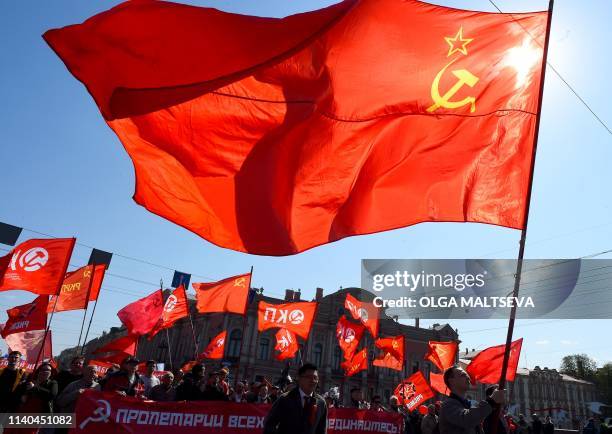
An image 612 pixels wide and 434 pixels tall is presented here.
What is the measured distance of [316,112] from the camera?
4887 millimetres

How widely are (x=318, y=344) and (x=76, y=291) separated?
126 feet

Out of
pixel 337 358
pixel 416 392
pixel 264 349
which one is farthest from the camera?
pixel 337 358

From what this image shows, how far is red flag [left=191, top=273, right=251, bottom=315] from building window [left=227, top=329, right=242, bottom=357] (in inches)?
1299

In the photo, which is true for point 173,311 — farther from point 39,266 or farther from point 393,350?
point 393,350

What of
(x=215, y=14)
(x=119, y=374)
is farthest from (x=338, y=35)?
(x=119, y=374)

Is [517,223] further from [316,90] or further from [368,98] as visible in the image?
[316,90]

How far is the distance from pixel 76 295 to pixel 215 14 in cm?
1526

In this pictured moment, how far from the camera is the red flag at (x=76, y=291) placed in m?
16.3

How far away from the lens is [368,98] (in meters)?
5.03

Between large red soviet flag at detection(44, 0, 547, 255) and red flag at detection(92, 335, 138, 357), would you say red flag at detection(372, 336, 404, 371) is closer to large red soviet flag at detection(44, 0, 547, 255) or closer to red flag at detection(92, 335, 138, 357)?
red flag at detection(92, 335, 138, 357)

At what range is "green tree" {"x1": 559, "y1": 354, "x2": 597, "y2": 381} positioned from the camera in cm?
10888

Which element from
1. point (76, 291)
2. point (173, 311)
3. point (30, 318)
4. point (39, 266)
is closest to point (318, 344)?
point (173, 311)

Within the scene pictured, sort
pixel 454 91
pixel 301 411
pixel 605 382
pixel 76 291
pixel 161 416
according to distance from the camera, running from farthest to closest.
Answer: pixel 605 382 < pixel 76 291 < pixel 161 416 < pixel 454 91 < pixel 301 411

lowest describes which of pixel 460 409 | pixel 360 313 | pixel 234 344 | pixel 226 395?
pixel 226 395
